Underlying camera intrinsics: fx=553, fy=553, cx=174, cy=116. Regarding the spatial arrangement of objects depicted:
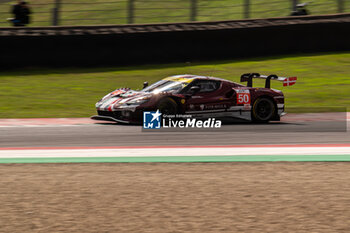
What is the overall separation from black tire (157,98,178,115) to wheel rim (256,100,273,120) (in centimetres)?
198

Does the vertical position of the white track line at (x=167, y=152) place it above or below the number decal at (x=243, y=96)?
below

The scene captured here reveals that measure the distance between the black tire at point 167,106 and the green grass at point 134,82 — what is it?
271cm

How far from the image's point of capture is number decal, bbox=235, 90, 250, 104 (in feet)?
38.2

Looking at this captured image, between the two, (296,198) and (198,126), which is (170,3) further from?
(296,198)

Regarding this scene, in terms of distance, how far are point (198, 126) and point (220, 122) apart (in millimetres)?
502

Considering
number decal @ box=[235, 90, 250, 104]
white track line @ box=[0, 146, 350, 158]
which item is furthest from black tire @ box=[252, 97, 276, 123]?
white track line @ box=[0, 146, 350, 158]

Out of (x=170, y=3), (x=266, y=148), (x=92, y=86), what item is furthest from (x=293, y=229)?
(x=170, y=3)

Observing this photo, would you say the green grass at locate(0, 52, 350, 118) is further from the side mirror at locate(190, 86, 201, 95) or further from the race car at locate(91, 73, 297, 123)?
the side mirror at locate(190, 86, 201, 95)

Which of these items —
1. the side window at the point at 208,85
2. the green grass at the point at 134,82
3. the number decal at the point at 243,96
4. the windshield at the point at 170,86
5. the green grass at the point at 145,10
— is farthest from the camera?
the green grass at the point at 145,10

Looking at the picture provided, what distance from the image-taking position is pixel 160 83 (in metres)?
11.7

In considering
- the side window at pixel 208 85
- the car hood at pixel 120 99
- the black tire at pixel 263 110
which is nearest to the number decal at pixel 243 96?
the black tire at pixel 263 110

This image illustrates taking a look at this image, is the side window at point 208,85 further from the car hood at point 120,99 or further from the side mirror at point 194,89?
the car hood at point 120,99

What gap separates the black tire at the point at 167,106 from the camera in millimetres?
10984

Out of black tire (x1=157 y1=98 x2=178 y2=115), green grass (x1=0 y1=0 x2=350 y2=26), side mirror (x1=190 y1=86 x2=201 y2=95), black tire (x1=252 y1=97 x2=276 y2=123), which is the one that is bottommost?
black tire (x1=252 y1=97 x2=276 y2=123)
